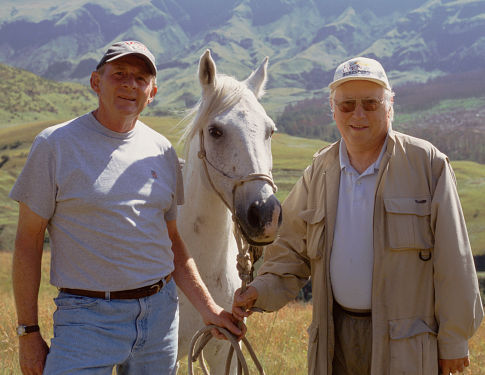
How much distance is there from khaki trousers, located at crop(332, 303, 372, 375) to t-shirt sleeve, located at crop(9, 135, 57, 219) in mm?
1674

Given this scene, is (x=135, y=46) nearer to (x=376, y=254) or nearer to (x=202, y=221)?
(x=202, y=221)

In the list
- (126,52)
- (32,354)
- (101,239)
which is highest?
(126,52)

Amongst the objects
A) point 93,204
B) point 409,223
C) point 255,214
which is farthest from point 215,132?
point 409,223

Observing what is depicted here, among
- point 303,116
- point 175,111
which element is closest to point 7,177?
point 175,111

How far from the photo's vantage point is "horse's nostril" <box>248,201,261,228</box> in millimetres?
2558

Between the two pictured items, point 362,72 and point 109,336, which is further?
point 362,72

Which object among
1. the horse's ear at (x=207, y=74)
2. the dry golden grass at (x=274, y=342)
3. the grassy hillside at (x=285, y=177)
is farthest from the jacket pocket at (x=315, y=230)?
the dry golden grass at (x=274, y=342)

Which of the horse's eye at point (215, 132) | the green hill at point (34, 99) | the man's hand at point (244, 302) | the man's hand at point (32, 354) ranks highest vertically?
the green hill at point (34, 99)

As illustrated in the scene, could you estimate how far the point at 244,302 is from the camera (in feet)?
8.83

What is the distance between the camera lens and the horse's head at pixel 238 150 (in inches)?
102

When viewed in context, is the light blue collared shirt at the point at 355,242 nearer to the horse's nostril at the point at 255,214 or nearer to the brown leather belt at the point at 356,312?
the brown leather belt at the point at 356,312

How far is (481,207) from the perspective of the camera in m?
30.8

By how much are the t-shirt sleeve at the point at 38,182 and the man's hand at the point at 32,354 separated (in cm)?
56

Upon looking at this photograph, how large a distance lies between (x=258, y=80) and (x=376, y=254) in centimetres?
165
